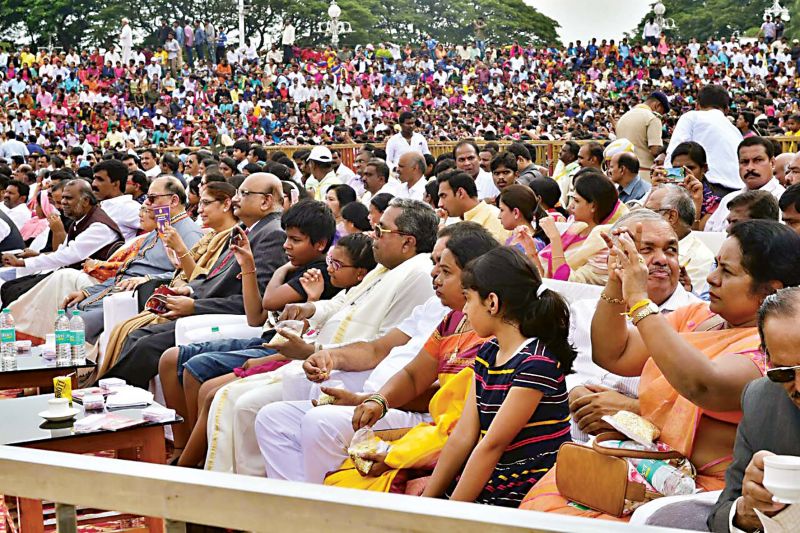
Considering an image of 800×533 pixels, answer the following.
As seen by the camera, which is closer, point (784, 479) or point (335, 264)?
point (784, 479)

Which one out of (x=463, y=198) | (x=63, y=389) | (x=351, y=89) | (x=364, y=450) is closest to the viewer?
(x=364, y=450)

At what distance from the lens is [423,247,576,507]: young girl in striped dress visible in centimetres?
269

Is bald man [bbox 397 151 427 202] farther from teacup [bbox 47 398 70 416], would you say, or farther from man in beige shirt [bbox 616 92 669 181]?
teacup [bbox 47 398 70 416]

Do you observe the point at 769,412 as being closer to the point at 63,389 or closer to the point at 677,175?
the point at 63,389

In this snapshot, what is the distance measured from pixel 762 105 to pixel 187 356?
14708mm

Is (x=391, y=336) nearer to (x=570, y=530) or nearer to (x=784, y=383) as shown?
(x=784, y=383)

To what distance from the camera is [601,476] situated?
2.39 metres

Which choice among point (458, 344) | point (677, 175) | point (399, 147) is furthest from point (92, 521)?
point (399, 147)

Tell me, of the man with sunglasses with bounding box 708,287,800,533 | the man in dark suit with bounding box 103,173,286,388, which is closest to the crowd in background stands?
the man in dark suit with bounding box 103,173,286,388

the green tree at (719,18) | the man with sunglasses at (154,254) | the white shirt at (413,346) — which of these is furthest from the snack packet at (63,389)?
the green tree at (719,18)

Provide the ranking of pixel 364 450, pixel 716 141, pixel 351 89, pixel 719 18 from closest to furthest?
pixel 364 450 → pixel 716 141 → pixel 351 89 → pixel 719 18

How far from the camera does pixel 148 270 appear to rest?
652 centimetres

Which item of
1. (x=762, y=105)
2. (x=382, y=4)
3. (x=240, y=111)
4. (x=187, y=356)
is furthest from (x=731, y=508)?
(x=382, y=4)

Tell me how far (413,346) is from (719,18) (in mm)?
39934
